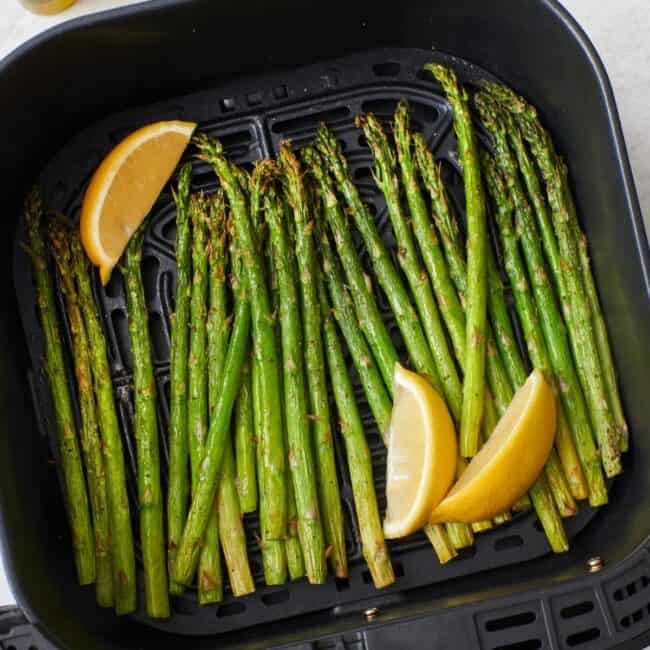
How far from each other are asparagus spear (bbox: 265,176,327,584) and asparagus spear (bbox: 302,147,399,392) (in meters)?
0.16

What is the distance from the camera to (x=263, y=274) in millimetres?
2457

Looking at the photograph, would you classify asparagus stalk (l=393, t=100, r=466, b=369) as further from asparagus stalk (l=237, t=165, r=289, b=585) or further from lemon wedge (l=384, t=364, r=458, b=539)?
asparagus stalk (l=237, t=165, r=289, b=585)

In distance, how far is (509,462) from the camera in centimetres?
223

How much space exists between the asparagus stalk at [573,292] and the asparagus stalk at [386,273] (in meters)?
0.42

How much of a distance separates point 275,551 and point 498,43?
1.62 meters

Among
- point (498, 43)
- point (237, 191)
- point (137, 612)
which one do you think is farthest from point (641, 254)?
point (137, 612)

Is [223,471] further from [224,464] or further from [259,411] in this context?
[259,411]

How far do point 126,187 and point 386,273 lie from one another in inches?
32.2

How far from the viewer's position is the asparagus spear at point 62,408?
2.39 meters

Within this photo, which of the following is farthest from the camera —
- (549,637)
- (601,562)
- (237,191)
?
(237,191)

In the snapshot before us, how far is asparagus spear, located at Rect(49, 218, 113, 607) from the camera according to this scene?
2398 mm

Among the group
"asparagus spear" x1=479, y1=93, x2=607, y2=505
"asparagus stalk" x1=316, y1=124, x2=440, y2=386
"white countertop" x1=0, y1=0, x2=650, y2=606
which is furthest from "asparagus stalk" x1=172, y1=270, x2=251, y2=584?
"white countertop" x1=0, y1=0, x2=650, y2=606

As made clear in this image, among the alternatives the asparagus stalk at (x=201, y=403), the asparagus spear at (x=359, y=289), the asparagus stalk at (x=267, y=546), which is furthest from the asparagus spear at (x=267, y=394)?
the asparagus spear at (x=359, y=289)

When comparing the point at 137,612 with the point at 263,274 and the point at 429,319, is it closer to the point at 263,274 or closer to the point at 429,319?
the point at 263,274
